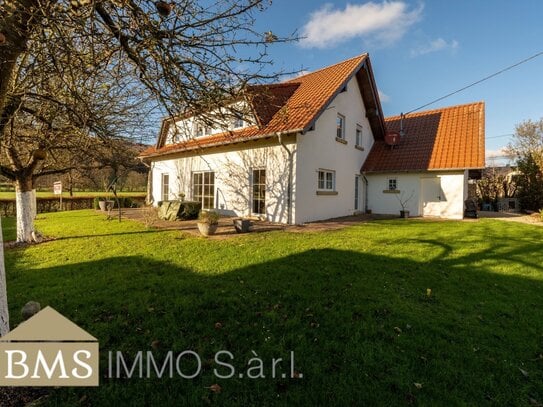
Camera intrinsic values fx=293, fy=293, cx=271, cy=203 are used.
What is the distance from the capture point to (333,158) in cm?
1375

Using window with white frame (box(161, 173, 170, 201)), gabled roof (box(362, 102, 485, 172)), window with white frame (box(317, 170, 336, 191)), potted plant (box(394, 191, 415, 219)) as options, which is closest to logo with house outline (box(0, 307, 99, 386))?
window with white frame (box(317, 170, 336, 191))

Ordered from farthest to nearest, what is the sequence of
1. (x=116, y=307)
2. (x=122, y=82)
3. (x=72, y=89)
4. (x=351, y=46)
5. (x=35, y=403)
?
(x=351, y=46)
(x=122, y=82)
(x=116, y=307)
(x=72, y=89)
(x=35, y=403)

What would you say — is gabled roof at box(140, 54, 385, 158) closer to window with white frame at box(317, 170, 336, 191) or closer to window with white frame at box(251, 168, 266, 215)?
window with white frame at box(251, 168, 266, 215)

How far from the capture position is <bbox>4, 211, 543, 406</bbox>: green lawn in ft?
8.70

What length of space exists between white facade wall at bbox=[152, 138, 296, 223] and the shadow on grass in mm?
5891

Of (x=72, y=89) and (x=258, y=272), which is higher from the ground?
(x=72, y=89)

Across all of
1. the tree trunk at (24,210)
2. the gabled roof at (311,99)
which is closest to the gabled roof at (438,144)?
the gabled roof at (311,99)

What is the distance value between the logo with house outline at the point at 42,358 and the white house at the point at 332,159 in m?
8.05

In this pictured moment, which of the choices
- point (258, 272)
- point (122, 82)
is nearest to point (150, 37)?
point (122, 82)

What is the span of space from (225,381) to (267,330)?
932 millimetres

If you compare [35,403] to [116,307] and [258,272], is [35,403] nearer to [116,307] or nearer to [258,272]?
[116,307]

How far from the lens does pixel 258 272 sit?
566cm

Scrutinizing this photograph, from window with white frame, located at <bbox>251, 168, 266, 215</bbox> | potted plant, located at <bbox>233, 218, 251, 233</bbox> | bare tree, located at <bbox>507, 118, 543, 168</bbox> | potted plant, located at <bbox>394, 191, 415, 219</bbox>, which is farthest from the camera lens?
bare tree, located at <bbox>507, 118, 543, 168</bbox>

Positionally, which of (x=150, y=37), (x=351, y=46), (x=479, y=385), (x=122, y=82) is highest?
(x=351, y=46)
